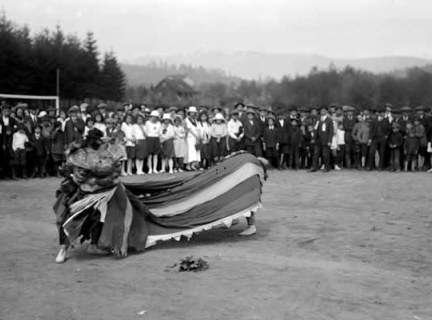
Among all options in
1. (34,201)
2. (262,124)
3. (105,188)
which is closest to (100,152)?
(105,188)

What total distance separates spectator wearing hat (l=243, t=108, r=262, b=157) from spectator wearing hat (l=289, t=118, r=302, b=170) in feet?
3.58

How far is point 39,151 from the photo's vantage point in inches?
608

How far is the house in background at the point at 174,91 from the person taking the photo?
62094 mm

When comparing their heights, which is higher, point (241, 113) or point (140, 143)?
point (241, 113)

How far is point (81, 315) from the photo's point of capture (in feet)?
16.0

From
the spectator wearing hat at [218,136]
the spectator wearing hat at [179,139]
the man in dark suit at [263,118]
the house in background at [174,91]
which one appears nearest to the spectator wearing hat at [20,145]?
the spectator wearing hat at [179,139]

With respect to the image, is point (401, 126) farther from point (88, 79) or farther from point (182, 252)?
point (88, 79)

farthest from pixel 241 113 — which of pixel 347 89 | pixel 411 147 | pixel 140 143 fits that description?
pixel 347 89

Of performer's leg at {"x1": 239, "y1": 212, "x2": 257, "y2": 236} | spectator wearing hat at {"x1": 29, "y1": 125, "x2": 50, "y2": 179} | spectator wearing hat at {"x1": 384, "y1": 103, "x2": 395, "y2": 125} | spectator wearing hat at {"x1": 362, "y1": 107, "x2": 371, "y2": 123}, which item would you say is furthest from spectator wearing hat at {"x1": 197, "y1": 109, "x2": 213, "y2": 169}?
performer's leg at {"x1": 239, "y1": 212, "x2": 257, "y2": 236}

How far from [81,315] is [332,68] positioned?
132 feet

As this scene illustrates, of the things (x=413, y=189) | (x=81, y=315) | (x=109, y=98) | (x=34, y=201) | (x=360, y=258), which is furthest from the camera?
(x=109, y=98)

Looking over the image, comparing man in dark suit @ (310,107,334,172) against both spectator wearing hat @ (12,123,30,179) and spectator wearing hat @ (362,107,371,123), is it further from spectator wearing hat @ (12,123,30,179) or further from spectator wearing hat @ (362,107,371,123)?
spectator wearing hat @ (12,123,30,179)

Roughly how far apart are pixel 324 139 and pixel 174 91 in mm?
54344

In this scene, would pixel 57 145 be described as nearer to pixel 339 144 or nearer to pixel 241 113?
pixel 241 113
